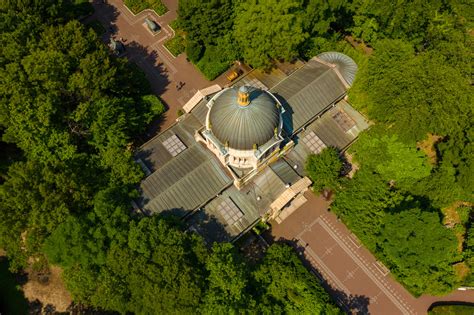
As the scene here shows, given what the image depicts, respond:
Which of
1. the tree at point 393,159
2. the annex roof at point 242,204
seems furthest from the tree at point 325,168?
the tree at point 393,159

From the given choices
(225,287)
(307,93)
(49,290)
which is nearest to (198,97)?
(307,93)

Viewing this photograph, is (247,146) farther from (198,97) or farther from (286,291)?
(286,291)

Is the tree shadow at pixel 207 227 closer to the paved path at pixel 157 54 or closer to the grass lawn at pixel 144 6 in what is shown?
the paved path at pixel 157 54

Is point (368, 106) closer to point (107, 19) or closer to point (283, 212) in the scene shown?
point (283, 212)

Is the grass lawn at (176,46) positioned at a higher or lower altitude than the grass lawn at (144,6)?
lower

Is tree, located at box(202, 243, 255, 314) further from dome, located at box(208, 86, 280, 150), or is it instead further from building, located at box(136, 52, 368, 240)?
dome, located at box(208, 86, 280, 150)

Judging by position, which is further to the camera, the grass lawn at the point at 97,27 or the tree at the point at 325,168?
the grass lawn at the point at 97,27

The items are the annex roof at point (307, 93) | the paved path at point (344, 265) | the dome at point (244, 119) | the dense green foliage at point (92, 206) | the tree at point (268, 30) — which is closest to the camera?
the dense green foliage at point (92, 206)
